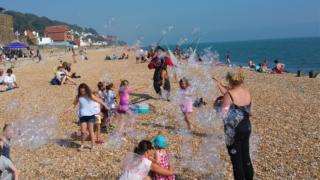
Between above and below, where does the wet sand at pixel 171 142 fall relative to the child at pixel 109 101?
below

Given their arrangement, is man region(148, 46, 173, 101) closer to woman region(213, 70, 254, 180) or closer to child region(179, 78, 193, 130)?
child region(179, 78, 193, 130)

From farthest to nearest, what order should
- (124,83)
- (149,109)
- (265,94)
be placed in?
1. (265,94)
2. (149,109)
3. (124,83)

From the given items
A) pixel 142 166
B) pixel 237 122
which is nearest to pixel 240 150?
pixel 237 122

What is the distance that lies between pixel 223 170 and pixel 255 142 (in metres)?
2.52

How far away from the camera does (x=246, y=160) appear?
6.96 metres

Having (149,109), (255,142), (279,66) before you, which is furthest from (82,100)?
(279,66)

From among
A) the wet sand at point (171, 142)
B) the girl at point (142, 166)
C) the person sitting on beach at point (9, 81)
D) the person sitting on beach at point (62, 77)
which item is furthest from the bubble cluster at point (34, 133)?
the person sitting on beach at point (9, 81)

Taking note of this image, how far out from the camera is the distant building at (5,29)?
93438mm

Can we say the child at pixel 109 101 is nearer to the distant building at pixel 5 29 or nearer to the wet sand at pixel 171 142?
the wet sand at pixel 171 142

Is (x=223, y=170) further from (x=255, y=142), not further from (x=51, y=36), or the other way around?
(x=51, y=36)

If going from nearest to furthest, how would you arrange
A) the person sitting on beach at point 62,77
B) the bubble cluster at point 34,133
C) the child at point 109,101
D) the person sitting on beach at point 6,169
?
the person sitting on beach at point 6,169, the bubble cluster at point 34,133, the child at point 109,101, the person sitting on beach at point 62,77

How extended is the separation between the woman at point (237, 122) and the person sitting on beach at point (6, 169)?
3.35 m

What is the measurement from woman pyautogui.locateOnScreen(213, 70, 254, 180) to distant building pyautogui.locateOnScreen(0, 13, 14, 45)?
3622 inches

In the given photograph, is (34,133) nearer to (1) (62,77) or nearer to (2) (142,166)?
(2) (142,166)
